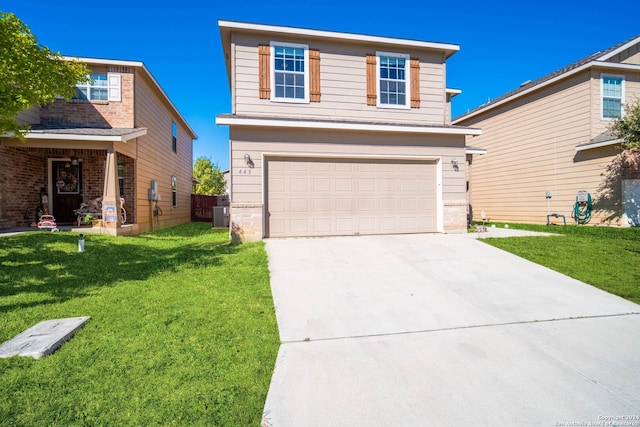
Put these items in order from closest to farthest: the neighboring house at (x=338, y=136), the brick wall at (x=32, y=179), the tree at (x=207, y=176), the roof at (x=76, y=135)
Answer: the neighboring house at (x=338, y=136) → the roof at (x=76, y=135) → the brick wall at (x=32, y=179) → the tree at (x=207, y=176)

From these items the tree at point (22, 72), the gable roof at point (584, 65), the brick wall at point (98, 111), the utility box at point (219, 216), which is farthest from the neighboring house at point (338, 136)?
the utility box at point (219, 216)

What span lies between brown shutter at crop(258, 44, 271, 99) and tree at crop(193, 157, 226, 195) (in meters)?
26.9

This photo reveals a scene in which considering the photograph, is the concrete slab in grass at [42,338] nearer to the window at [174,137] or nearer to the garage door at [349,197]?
the garage door at [349,197]

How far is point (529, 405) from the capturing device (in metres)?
2.44

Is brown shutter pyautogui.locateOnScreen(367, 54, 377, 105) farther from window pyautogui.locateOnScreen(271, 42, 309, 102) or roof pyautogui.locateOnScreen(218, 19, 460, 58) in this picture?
window pyautogui.locateOnScreen(271, 42, 309, 102)

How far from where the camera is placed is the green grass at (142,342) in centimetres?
232

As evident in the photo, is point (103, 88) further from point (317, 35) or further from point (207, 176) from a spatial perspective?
point (207, 176)

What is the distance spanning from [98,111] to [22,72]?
583 cm

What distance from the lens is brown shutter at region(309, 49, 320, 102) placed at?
30.2ft

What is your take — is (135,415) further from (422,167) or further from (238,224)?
(422,167)

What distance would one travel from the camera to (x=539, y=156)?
14.0m

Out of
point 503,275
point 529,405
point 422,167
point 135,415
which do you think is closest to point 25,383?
point 135,415

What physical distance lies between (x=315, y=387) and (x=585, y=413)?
2026 mm

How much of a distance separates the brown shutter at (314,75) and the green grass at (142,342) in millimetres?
5087
